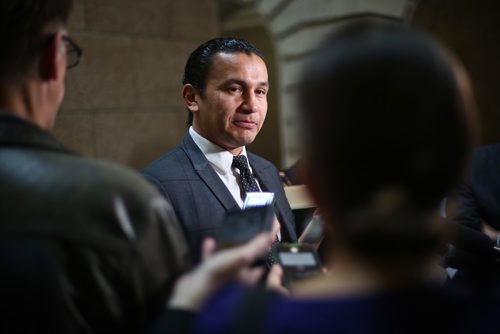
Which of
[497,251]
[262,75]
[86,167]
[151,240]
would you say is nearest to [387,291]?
[151,240]

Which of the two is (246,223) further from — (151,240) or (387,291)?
(387,291)

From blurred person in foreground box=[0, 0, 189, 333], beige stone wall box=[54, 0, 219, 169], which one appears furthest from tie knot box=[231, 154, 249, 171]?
beige stone wall box=[54, 0, 219, 169]

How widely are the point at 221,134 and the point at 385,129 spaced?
4.94 ft

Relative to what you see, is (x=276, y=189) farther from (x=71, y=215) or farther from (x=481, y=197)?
(x=71, y=215)

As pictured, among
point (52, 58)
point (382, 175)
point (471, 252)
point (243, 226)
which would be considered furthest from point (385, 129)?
point (471, 252)

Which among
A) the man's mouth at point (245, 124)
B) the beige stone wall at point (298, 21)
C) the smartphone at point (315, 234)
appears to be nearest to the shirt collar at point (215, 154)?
the man's mouth at point (245, 124)

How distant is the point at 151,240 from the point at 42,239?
0.19 meters

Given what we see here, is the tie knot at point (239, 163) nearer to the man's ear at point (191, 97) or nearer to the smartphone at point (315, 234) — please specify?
the man's ear at point (191, 97)

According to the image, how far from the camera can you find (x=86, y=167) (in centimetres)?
89

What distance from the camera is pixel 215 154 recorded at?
6.86ft

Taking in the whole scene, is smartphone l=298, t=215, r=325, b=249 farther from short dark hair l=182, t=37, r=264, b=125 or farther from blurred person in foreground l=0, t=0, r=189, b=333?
short dark hair l=182, t=37, r=264, b=125

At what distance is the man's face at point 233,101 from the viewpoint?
6.88ft

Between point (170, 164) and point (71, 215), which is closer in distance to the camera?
point (71, 215)

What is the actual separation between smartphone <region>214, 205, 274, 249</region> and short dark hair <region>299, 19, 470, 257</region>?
0.84ft
